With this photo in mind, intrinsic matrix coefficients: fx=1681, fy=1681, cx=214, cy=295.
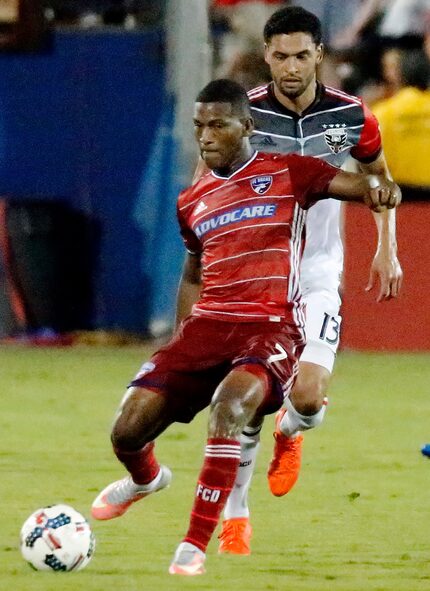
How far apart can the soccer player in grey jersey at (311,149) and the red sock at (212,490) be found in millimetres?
1681

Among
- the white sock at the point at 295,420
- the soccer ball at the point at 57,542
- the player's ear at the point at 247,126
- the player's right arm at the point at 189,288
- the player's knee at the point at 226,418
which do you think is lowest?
the white sock at the point at 295,420

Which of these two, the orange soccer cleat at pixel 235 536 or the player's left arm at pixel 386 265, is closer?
the orange soccer cleat at pixel 235 536

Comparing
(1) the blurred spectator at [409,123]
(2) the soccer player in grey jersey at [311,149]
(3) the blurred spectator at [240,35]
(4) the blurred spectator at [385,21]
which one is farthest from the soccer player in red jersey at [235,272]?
(4) the blurred spectator at [385,21]

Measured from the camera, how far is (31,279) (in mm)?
15086

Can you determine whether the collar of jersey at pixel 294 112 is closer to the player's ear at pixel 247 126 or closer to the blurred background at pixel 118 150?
the player's ear at pixel 247 126

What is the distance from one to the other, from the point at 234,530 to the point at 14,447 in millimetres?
3197

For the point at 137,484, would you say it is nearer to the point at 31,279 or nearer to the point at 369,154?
the point at 369,154

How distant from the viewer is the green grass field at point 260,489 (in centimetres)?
612

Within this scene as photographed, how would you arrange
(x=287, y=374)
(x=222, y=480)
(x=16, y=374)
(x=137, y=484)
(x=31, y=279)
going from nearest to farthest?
(x=222, y=480) < (x=287, y=374) < (x=137, y=484) < (x=16, y=374) < (x=31, y=279)

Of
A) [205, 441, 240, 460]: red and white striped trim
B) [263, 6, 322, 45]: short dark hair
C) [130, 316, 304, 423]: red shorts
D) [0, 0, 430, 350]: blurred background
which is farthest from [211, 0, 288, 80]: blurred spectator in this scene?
[205, 441, 240, 460]: red and white striped trim

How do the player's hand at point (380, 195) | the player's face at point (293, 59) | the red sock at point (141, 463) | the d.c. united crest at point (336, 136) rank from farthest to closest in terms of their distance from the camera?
the d.c. united crest at point (336, 136)
the player's face at point (293, 59)
the red sock at point (141, 463)
the player's hand at point (380, 195)

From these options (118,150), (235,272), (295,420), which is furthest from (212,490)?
(118,150)

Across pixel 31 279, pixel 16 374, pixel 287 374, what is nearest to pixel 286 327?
pixel 287 374

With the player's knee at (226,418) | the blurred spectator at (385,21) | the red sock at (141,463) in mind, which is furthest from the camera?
the blurred spectator at (385,21)
